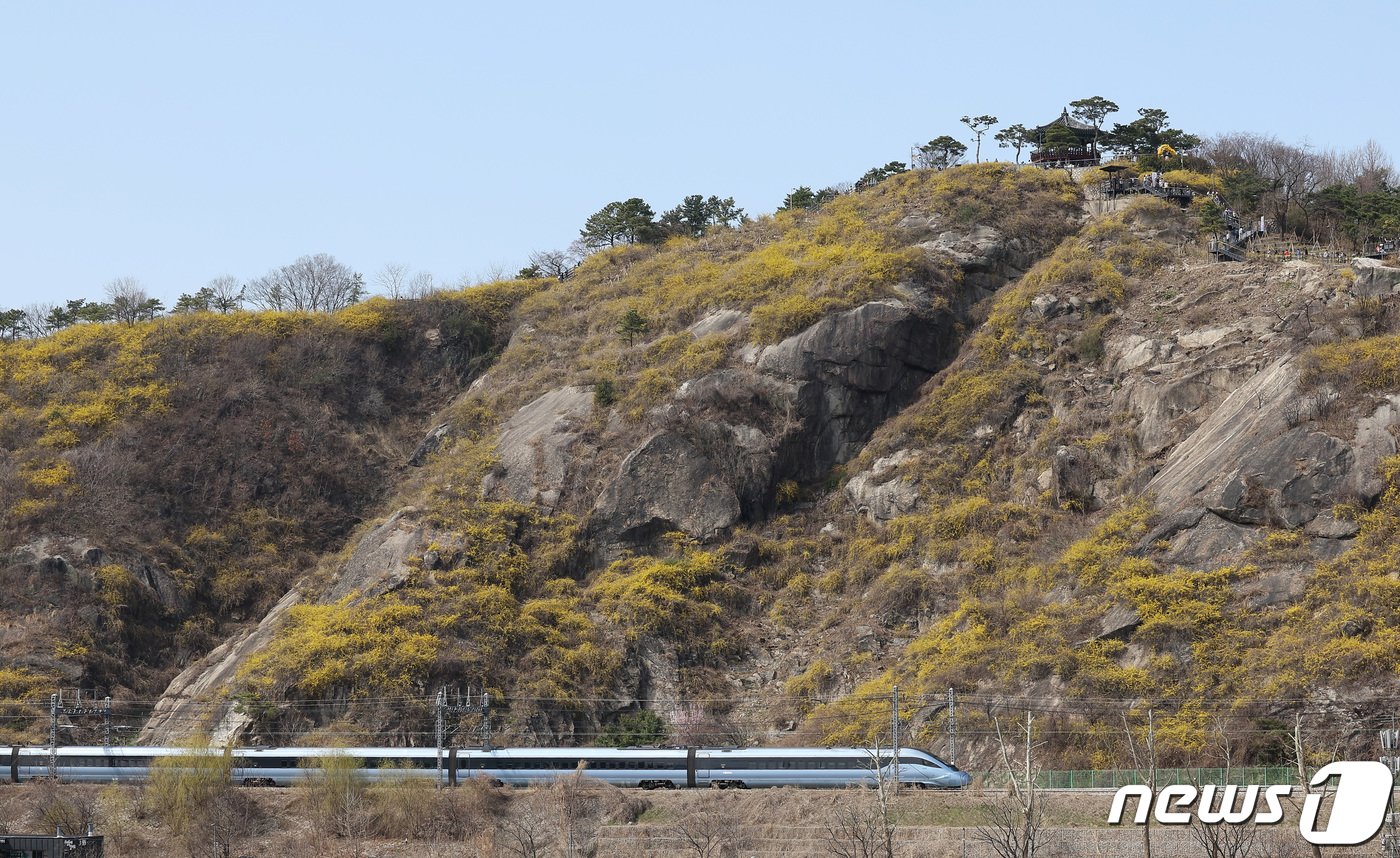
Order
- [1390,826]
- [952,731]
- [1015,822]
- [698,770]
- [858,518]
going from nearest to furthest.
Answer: [1390,826] < [1015,822] < [952,731] < [698,770] < [858,518]

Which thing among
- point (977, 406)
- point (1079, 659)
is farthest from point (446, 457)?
point (1079, 659)

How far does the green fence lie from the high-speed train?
278 centimetres

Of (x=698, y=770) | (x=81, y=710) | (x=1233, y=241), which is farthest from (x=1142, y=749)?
(x=81, y=710)

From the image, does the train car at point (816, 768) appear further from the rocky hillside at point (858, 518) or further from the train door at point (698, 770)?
the rocky hillside at point (858, 518)

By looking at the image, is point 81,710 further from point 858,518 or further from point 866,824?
point 866,824

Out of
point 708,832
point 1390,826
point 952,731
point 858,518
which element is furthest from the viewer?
point 858,518

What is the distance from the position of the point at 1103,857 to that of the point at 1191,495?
814 inches

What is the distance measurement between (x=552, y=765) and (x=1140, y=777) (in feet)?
71.0

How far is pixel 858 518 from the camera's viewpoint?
253ft

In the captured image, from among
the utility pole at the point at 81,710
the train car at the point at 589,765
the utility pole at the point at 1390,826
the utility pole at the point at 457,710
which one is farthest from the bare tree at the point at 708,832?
the utility pole at the point at 81,710

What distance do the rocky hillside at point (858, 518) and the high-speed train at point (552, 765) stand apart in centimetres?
408

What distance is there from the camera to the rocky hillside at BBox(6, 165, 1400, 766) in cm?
6066

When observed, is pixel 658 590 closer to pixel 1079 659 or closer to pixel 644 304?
pixel 1079 659

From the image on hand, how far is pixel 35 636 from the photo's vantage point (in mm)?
76125
